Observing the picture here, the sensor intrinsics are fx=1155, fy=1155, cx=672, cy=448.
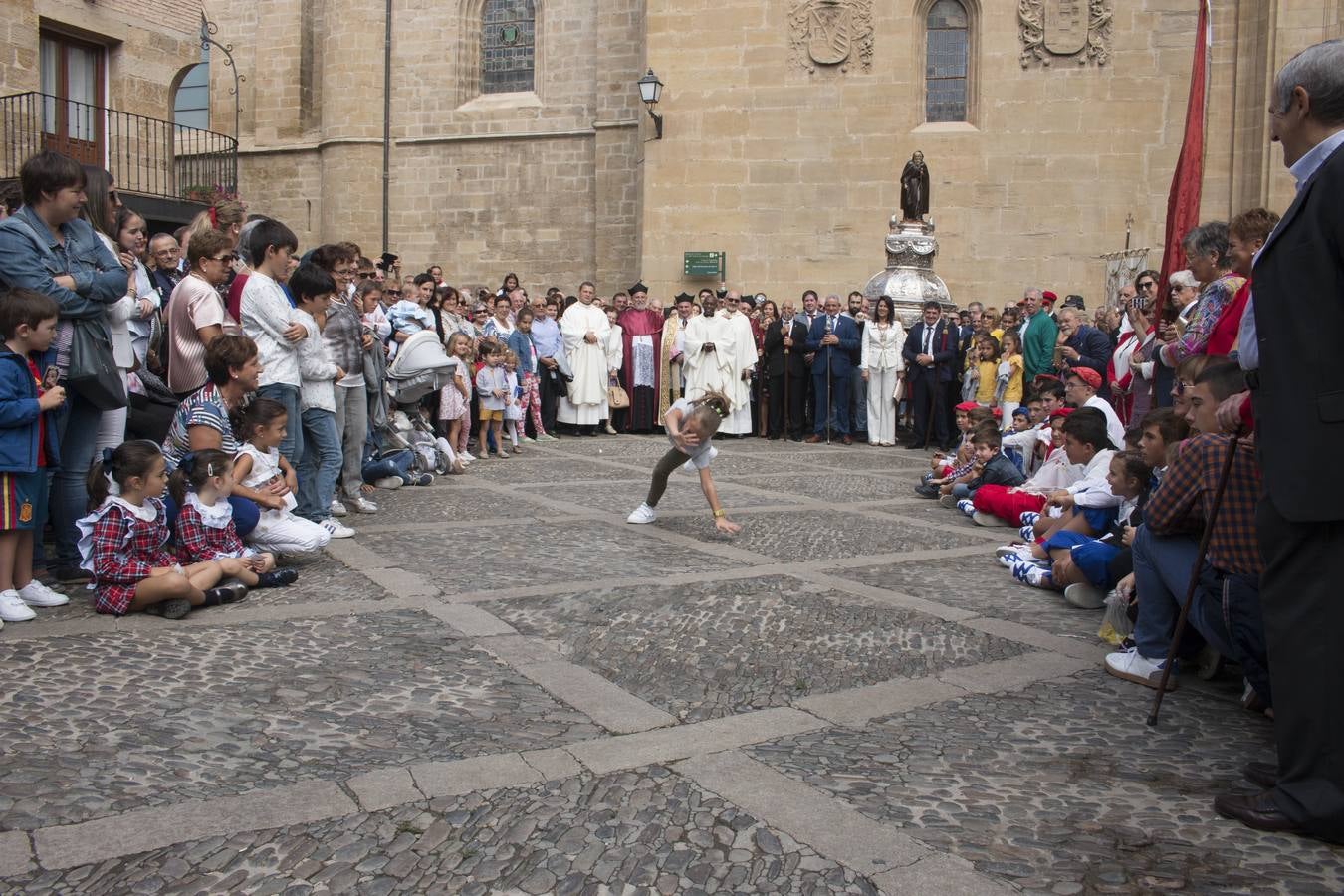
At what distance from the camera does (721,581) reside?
628cm

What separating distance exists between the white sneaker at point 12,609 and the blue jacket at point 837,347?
1214 centimetres

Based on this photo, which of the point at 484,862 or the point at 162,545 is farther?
the point at 162,545

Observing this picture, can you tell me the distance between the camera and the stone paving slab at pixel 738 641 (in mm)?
4457

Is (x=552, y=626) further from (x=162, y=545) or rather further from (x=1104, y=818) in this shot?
(x=1104, y=818)

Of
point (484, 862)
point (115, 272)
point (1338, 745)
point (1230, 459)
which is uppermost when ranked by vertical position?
point (115, 272)

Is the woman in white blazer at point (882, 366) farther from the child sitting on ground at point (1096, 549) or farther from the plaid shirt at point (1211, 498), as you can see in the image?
the plaid shirt at point (1211, 498)

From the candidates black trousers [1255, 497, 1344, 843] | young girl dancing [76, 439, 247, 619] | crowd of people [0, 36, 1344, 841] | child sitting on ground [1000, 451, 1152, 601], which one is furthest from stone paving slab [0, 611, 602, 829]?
child sitting on ground [1000, 451, 1152, 601]

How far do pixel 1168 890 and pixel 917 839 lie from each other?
62 cm

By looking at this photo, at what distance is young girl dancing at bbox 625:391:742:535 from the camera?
774 cm

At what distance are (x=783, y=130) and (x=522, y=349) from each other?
860 cm

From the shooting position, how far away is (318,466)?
25.6 ft

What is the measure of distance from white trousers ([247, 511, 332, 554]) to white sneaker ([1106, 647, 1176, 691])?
422cm

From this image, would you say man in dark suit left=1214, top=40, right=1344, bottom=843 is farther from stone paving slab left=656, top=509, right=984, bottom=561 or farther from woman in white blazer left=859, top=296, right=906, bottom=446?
woman in white blazer left=859, top=296, right=906, bottom=446

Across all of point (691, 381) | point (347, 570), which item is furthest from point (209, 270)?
point (691, 381)
